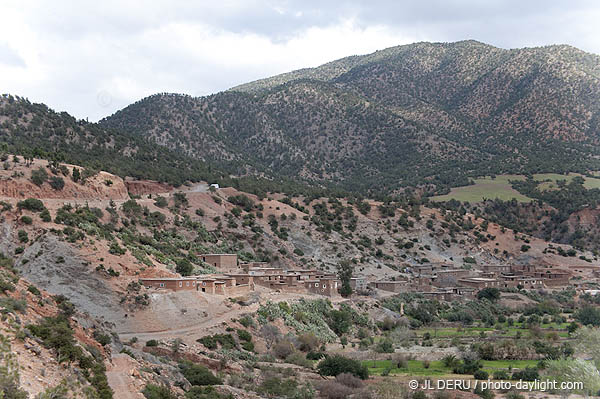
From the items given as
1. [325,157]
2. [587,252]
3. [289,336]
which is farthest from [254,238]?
[325,157]

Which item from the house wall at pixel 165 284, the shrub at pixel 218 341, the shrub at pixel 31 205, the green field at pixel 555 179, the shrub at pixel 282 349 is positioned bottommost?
the shrub at pixel 282 349

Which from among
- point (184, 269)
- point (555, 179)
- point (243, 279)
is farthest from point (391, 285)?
point (555, 179)

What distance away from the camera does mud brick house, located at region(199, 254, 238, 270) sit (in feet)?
187

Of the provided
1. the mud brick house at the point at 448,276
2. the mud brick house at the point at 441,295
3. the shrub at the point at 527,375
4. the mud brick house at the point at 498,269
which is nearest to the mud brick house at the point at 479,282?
the mud brick house at the point at 448,276

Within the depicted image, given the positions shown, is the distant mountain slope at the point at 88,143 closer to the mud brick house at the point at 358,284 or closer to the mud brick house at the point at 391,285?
the mud brick house at the point at 358,284

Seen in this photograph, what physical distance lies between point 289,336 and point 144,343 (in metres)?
11.1

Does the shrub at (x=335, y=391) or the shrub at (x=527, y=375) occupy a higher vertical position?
the shrub at (x=335, y=391)

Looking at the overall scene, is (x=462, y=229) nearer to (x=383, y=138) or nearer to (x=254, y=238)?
(x=254, y=238)

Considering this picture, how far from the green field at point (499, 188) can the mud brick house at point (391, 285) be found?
54637 millimetres

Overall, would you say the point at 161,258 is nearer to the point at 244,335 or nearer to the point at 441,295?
the point at 244,335

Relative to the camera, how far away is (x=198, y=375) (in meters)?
27.1

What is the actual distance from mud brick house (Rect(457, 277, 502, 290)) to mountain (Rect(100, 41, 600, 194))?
53.3m

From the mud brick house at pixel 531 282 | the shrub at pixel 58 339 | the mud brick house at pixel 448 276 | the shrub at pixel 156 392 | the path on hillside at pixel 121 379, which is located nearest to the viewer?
the shrub at pixel 58 339

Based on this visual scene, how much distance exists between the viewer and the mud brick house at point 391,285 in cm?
6550
